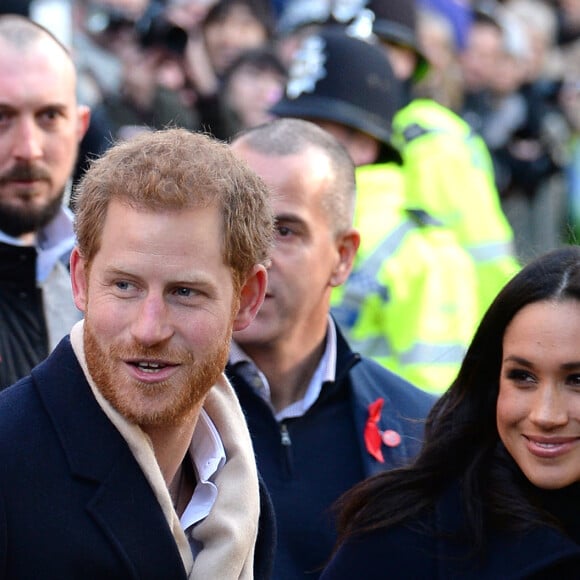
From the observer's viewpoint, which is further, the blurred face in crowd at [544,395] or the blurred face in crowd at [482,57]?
the blurred face in crowd at [482,57]

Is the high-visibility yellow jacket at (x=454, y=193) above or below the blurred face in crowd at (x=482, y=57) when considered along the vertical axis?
below

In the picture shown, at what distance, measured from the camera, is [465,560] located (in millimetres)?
3812

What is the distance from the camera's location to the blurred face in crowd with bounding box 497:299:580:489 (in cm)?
382

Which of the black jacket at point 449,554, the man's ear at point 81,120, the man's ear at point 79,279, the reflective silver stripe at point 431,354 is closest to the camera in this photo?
the man's ear at point 79,279

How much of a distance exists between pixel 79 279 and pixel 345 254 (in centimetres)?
178

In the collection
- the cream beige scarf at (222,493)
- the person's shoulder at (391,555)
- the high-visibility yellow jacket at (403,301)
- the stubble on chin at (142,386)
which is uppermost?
the high-visibility yellow jacket at (403,301)

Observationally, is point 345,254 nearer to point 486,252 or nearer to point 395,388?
point 395,388

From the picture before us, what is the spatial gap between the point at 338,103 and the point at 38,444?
10.7 feet

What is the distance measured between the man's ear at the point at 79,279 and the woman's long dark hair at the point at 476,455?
1070 millimetres

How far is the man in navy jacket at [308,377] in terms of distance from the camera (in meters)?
4.46

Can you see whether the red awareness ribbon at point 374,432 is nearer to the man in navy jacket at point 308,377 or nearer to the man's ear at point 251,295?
the man in navy jacket at point 308,377

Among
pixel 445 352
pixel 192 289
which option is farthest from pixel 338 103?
pixel 192 289

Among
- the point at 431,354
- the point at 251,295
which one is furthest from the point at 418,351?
the point at 251,295

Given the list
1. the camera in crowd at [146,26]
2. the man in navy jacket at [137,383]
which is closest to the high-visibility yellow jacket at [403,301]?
the man in navy jacket at [137,383]
